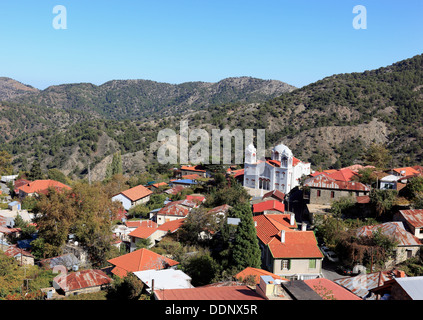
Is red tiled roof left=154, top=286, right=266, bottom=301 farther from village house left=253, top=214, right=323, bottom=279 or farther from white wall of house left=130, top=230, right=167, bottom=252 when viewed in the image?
white wall of house left=130, top=230, right=167, bottom=252

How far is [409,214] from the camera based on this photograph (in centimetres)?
2353

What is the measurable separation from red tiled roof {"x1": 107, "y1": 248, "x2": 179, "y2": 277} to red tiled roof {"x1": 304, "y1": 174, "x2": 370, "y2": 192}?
16.8 metres

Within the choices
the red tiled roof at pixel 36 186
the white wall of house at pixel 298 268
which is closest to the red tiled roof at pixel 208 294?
the white wall of house at pixel 298 268

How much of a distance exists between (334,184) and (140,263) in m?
19.4

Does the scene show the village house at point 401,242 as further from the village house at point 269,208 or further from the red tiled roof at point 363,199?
the village house at point 269,208

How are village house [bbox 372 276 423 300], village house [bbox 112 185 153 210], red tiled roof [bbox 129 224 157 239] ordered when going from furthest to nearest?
village house [bbox 112 185 153 210]
red tiled roof [bbox 129 224 157 239]
village house [bbox 372 276 423 300]

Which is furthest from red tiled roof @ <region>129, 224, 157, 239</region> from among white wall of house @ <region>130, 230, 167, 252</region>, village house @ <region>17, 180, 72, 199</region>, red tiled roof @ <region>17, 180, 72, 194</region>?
red tiled roof @ <region>17, 180, 72, 194</region>

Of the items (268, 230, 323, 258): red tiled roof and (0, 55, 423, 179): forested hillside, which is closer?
(268, 230, 323, 258): red tiled roof

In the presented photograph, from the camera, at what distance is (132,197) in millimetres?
41281

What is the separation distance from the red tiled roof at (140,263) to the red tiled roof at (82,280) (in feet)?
3.19

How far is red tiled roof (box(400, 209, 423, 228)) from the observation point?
22.5 meters
